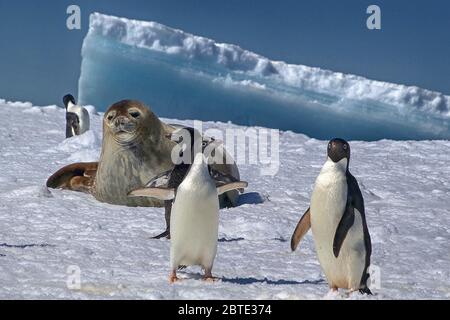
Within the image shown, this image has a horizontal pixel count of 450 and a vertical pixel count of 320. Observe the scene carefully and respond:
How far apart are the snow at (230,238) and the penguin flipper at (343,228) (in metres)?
0.23

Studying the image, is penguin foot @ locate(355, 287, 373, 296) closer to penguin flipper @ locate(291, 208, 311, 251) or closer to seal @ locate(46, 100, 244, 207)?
penguin flipper @ locate(291, 208, 311, 251)

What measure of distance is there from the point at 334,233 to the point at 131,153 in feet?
9.95

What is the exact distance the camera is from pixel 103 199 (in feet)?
21.2

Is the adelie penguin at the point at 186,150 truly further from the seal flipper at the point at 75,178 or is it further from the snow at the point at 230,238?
the seal flipper at the point at 75,178

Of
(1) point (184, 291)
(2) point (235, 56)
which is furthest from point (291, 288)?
(2) point (235, 56)

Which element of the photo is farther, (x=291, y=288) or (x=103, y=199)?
(x=103, y=199)

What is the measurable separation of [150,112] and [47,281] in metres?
2.85

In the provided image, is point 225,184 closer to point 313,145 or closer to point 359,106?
point 313,145

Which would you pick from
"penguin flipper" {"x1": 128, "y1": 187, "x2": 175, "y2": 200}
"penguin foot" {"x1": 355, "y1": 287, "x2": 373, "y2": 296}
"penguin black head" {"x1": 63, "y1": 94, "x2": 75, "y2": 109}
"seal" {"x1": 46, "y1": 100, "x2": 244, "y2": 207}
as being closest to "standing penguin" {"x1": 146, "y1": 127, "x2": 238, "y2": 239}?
"penguin flipper" {"x1": 128, "y1": 187, "x2": 175, "y2": 200}

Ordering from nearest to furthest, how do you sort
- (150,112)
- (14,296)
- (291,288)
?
(14,296) → (291,288) → (150,112)

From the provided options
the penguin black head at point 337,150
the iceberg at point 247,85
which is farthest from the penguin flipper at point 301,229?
the iceberg at point 247,85

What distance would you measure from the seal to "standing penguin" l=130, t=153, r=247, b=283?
242 cm

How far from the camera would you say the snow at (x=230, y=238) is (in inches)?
141

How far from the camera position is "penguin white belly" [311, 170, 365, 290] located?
353 centimetres
